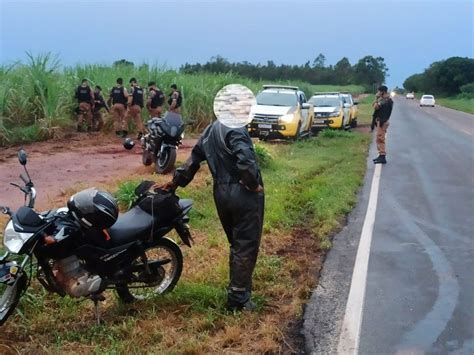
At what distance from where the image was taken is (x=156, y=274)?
15.7 feet

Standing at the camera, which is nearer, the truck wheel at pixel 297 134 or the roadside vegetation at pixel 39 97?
the roadside vegetation at pixel 39 97

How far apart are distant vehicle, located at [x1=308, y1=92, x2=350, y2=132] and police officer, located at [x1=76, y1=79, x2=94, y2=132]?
1011cm

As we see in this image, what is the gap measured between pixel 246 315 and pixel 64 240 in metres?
1.57

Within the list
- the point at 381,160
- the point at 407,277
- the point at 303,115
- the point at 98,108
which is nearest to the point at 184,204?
the point at 407,277

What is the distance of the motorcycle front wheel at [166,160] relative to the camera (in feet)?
33.2

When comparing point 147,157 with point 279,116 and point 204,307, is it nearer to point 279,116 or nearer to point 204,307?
point 204,307

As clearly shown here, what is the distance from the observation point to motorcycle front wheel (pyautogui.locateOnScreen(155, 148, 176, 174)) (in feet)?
33.2

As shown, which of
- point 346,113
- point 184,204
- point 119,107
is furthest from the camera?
point 346,113

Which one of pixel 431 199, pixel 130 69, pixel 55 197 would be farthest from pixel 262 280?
pixel 130 69

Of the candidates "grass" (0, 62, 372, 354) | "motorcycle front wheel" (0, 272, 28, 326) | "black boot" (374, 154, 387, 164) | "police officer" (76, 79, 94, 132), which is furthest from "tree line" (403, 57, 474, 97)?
"motorcycle front wheel" (0, 272, 28, 326)

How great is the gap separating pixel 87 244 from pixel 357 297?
98.3 inches

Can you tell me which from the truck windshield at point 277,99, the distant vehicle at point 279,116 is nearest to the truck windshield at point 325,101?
the distant vehicle at point 279,116

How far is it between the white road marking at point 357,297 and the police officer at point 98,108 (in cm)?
1057

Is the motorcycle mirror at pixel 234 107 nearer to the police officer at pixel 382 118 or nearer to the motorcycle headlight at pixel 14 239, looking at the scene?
the motorcycle headlight at pixel 14 239
